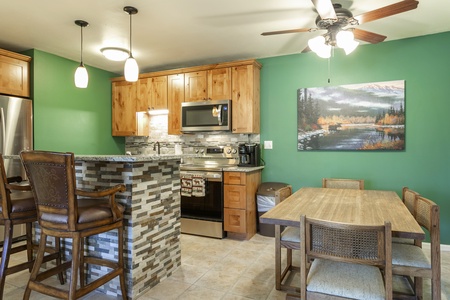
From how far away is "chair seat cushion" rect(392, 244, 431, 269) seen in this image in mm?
1616

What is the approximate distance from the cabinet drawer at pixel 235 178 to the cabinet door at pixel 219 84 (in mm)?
1116

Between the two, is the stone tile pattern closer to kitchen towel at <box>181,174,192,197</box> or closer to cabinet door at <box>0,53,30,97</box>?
kitchen towel at <box>181,174,192,197</box>

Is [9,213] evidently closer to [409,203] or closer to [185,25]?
[185,25]

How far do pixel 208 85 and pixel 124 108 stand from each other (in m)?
1.65

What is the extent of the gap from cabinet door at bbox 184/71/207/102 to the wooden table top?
86.8 inches

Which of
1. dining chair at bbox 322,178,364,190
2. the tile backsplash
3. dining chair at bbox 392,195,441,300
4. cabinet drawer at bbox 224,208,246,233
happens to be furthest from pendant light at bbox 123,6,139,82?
dining chair at bbox 392,195,441,300

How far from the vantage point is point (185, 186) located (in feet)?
11.9

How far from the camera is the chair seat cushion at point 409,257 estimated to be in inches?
63.6

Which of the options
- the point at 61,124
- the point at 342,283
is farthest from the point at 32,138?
the point at 342,283

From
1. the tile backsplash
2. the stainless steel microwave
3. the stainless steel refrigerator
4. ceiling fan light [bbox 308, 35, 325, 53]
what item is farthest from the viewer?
the tile backsplash

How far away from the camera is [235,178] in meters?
3.50

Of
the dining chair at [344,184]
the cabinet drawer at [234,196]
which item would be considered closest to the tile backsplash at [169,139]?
the cabinet drawer at [234,196]

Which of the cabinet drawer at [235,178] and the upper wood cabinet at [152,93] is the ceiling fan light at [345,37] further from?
the upper wood cabinet at [152,93]

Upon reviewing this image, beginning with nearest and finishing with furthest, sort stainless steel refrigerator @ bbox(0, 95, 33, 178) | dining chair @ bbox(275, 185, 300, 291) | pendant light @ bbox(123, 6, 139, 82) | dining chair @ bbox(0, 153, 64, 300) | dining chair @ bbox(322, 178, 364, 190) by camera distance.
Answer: dining chair @ bbox(0, 153, 64, 300) → dining chair @ bbox(275, 185, 300, 291) → pendant light @ bbox(123, 6, 139, 82) → dining chair @ bbox(322, 178, 364, 190) → stainless steel refrigerator @ bbox(0, 95, 33, 178)
